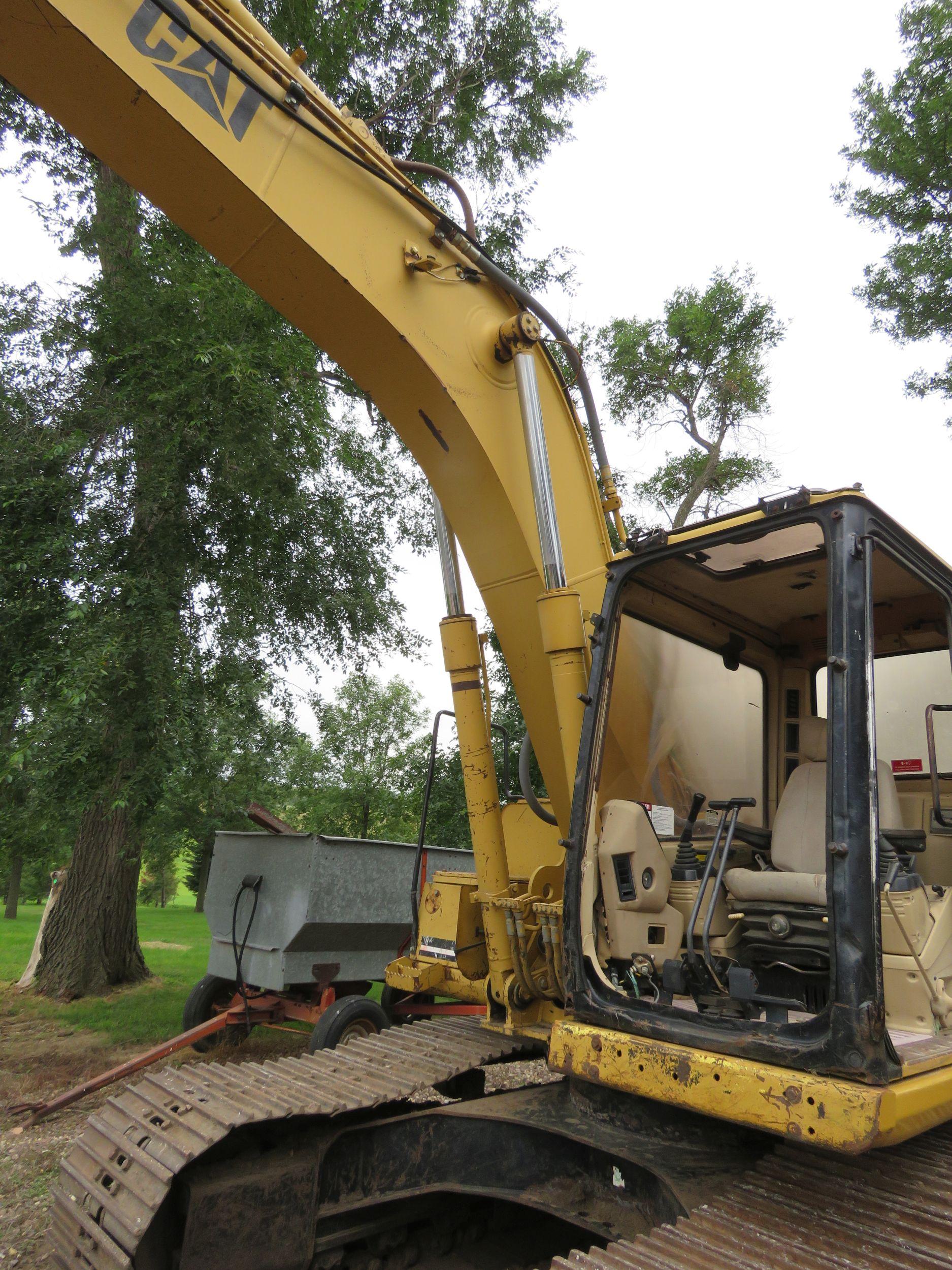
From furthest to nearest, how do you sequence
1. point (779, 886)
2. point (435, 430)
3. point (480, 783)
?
point (480, 783) < point (435, 430) < point (779, 886)

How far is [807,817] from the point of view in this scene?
331cm

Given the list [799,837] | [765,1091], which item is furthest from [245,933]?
[765,1091]

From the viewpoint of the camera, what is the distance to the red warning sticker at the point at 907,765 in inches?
152

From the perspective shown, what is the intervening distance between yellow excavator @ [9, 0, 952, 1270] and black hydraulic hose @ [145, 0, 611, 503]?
14 mm

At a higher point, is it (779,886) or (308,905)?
(779,886)

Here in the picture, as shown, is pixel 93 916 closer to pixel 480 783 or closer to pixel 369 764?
pixel 480 783

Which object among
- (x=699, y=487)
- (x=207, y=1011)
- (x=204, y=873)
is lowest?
(x=207, y=1011)

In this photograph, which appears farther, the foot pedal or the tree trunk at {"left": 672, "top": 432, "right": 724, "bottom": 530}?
the tree trunk at {"left": 672, "top": 432, "right": 724, "bottom": 530}

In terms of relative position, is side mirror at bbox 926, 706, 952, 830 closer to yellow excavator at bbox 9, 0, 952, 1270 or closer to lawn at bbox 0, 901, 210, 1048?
yellow excavator at bbox 9, 0, 952, 1270

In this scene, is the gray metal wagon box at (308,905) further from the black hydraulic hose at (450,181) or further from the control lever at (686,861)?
the black hydraulic hose at (450,181)

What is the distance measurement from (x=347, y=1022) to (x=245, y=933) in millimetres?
1153

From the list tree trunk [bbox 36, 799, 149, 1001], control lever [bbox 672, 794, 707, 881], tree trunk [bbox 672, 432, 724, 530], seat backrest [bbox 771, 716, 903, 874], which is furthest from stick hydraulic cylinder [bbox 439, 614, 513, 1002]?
tree trunk [bbox 672, 432, 724, 530]

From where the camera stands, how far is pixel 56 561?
707 cm

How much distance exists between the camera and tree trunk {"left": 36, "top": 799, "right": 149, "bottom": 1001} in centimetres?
886
